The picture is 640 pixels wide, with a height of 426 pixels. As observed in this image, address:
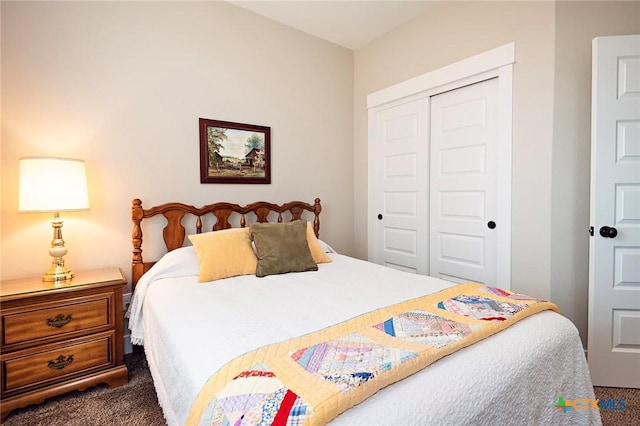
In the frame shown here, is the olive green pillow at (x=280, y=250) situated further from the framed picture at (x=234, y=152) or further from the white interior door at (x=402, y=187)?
the white interior door at (x=402, y=187)

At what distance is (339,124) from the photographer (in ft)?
11.4

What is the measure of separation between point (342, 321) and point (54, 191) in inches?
67.9

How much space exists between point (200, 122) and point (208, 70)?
436 millimetres

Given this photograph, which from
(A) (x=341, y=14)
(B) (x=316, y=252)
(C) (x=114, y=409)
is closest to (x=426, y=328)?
(B) (x=316, y=252)

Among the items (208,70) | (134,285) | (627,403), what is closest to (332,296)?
(134,285)

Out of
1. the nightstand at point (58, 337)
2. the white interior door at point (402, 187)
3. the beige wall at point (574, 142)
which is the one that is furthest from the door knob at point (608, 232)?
the nightstand at point (58, 337)

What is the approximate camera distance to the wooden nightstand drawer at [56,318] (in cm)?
162

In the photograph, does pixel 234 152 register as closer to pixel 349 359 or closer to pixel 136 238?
pixel 136 238

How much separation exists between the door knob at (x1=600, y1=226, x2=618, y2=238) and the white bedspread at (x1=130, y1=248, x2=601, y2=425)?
35.9 inches

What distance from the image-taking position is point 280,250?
88.0 inches

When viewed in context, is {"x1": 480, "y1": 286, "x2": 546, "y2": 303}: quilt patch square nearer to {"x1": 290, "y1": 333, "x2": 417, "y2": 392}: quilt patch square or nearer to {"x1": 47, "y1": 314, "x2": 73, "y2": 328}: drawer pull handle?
{"x1": 290, "y1": 333, "x2": 417, "y2": 392}: quilt patch square

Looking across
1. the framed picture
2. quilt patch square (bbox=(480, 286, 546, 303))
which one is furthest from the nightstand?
quilt patch square (bbox=(480, 286, 546, 303))

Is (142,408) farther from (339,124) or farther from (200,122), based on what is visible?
(339,124)

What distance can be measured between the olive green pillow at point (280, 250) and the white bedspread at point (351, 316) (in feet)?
0.58
